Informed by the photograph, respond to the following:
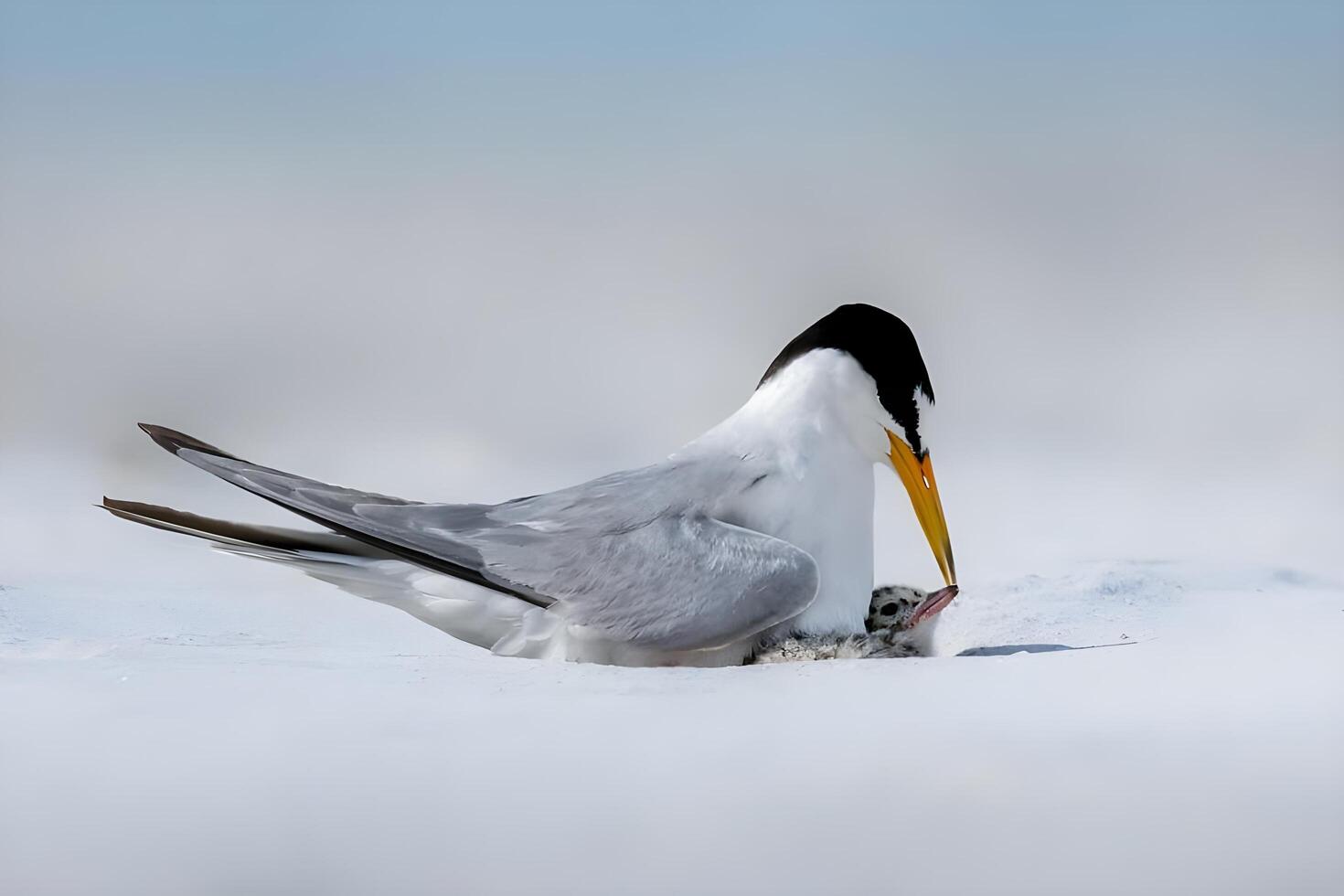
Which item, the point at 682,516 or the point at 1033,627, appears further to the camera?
the point at 1033,627

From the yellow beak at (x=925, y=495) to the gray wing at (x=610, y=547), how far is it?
61cm

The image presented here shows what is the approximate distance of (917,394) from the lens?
208 inches

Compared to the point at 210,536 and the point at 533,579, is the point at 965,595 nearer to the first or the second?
the point at 533,579

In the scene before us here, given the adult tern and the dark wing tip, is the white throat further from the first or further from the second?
the dark wing tip

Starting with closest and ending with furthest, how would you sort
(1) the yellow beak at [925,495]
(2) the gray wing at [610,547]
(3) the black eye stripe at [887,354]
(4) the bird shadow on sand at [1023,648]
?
1. (2) the gray wing at [610,547]
2. (4) the bird shadow on sand at [1023,648]
3. (3) the black eye stripe at [887,354]
4. (1) the yellow beak at [925,495]

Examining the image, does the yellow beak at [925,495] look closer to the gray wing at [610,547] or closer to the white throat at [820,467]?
the white throat at [820,467]

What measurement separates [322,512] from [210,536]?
394mm

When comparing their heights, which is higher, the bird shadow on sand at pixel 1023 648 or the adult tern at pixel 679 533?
the adult tern at pixel 679 533

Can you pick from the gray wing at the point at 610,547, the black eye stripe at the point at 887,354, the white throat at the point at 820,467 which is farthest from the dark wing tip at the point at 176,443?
the black eye stripe at the point at 887,354

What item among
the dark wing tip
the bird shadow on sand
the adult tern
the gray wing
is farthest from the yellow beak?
the dark wing tip

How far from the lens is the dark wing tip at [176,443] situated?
204 inches

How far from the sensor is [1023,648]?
5207 millimetres

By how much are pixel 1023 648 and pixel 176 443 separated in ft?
9.29

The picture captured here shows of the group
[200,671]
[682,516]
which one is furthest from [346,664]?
[682,516]
